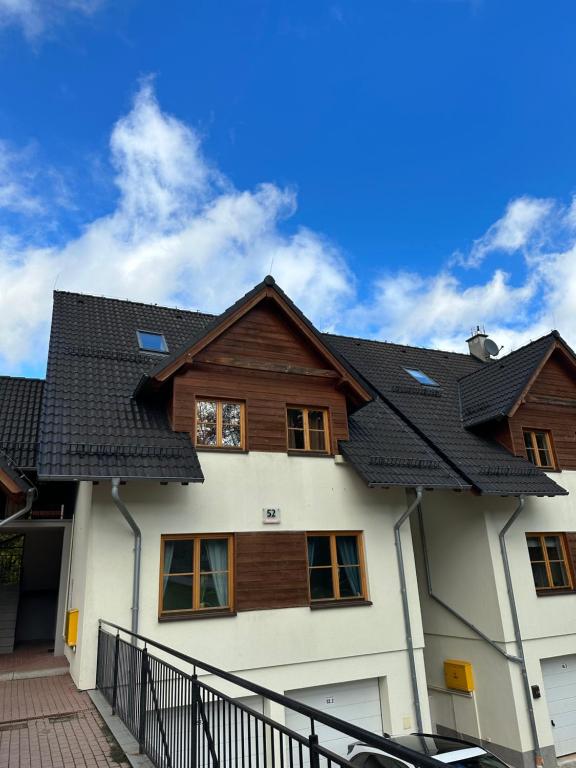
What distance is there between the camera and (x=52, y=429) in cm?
880

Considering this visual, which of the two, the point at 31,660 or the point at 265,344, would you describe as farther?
the point at 265,344

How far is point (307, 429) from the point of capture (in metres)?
11.0

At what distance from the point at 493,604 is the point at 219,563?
6.09 metres

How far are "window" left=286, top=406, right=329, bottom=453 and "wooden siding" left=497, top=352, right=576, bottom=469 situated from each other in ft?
16.9

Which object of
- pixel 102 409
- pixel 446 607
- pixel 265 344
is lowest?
pixel 446 607

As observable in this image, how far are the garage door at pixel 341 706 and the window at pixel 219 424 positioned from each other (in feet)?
14.9

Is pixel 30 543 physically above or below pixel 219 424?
below

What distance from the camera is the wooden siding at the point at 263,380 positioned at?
10148mm

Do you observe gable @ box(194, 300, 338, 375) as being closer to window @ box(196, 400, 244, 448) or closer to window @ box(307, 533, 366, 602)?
window @ box(196, 400, 244, 448)

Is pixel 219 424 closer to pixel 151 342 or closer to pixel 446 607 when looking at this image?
pixel 151 342

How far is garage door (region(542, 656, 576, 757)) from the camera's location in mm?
11336

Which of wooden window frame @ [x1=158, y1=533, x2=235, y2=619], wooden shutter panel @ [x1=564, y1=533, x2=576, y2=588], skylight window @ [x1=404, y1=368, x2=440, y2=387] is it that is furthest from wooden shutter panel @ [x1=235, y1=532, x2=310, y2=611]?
skylight window @ [x1=404, y1=368, x2=440, y2=387]

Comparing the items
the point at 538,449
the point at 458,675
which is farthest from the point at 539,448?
the point at 458,675

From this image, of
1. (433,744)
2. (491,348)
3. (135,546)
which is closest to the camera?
(433,744)
